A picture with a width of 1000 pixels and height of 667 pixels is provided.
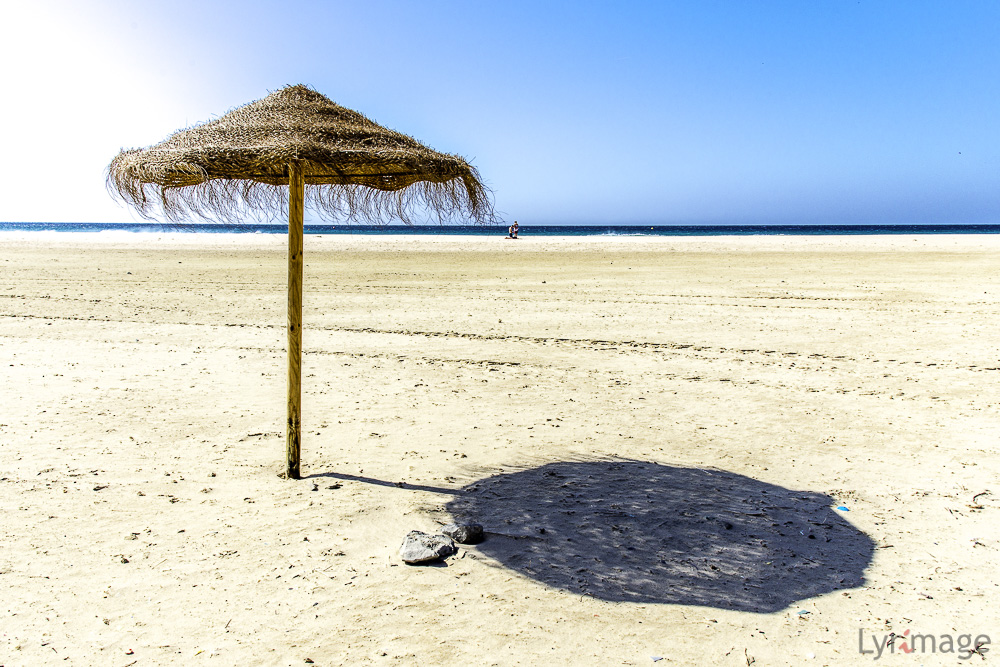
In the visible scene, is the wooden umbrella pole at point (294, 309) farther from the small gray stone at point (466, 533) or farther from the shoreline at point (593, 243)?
the shoreline at point (593, 243)

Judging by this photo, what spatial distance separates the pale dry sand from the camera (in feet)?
9.64

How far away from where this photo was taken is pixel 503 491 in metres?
4.41

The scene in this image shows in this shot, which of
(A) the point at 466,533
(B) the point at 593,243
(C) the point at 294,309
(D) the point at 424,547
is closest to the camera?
(D) the point at 424,547

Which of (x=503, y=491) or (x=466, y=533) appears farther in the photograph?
(x=503, y=491)

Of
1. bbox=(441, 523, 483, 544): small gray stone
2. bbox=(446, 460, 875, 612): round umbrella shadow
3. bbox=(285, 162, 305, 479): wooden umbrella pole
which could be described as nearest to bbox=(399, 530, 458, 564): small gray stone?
bbox=(441, 523, 483, 544): small gray stone

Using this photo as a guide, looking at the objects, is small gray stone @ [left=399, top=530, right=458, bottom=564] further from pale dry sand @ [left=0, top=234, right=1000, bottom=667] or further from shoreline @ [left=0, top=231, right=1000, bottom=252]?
shoreline @ [left=0, top=231, right=1000, bottom=252]

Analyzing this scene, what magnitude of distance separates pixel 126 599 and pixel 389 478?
5.97 ft

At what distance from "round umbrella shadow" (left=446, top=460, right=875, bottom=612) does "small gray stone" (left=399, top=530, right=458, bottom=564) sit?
22 centimetres

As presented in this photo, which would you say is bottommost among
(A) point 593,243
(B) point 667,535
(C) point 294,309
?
(B) point 667,535

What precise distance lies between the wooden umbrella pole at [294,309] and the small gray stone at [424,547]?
4.23 feet

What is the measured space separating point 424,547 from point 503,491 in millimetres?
979

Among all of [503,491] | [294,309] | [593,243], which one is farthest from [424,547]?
[593,243]

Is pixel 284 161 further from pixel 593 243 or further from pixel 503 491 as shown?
pixel 593 243

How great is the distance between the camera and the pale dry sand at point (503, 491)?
2938 millimetres
